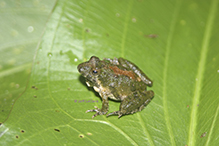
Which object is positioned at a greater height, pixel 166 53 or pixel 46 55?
pixel 166 53

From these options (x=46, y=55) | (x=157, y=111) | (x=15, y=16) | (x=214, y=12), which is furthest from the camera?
(x=15, y=16)

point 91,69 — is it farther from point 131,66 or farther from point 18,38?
point 18,38

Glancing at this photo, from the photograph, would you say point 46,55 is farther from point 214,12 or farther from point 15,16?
point 214,12

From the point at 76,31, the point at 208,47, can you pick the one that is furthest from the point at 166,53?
the point at 76,31

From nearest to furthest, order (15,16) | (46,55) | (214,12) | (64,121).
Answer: (64,121) < (46,55) < (214,12) < (15,16)

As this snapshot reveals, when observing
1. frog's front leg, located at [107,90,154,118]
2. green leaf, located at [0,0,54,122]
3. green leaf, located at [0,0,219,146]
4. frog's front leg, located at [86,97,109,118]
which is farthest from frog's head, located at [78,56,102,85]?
green leaf, located at [0,0,54,122]

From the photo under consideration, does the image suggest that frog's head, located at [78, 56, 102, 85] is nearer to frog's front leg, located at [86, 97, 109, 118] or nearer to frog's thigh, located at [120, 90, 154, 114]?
frog's front leg, located at [86, 97, 109, 118]

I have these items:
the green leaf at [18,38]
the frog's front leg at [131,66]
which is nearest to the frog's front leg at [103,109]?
the frog's front leg at [131,66]

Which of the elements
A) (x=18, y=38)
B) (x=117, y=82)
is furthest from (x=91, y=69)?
(x=18, y=38)

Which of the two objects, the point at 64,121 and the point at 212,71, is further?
the point at 212,71
